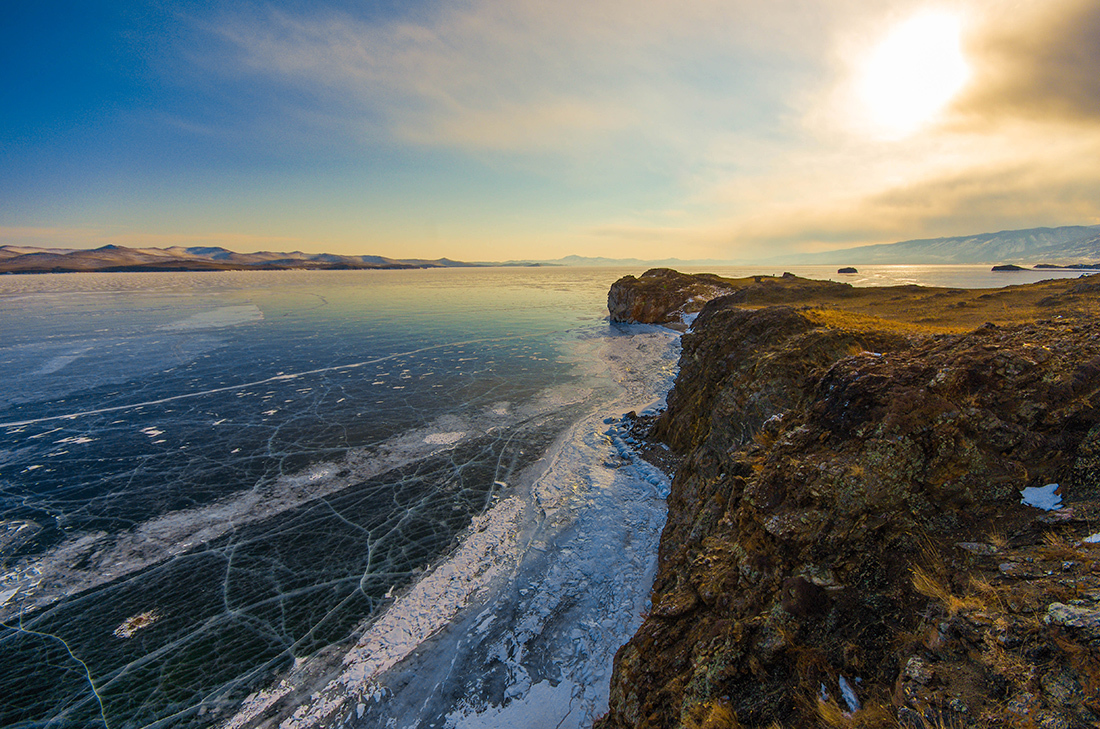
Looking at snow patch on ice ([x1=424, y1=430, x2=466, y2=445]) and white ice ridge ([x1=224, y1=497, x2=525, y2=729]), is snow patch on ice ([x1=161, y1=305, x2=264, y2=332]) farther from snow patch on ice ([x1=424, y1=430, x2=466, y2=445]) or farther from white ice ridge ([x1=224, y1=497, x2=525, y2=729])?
white ice ridge ([x1=224, y1=497, x2=525, y2=729])

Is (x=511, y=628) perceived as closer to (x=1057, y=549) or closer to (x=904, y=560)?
(x=904, y=560)

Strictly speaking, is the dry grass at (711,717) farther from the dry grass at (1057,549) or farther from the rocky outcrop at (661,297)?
the rocky outcrop at (661,297)

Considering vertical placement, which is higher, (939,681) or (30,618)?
(939,681)

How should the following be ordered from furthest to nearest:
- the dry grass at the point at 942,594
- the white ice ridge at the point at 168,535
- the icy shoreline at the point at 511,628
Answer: the white ice ridge at the point at 168,535 < the icy shoreline at the point at 511,628 < the dry grass at the point at 942,594

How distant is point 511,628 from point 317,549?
5156 mm

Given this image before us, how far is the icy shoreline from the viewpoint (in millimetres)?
6070

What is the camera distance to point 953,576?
12.1 feet

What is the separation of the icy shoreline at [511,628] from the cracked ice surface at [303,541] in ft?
0.13

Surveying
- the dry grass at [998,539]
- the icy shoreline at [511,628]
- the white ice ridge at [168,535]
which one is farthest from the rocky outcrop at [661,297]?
the dry grass at [998,539]

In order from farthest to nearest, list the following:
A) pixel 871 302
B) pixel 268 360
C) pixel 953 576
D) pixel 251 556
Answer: pixel 268 360
pixel 871 302
pixel 251 556
pixel 953 576

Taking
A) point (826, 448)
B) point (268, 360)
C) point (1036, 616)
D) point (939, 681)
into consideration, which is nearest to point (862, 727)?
point (939, 681)

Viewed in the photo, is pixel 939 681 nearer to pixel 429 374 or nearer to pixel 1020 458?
pixel 1020 458

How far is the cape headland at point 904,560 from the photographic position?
2871 mm

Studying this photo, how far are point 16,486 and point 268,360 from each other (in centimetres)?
1433
